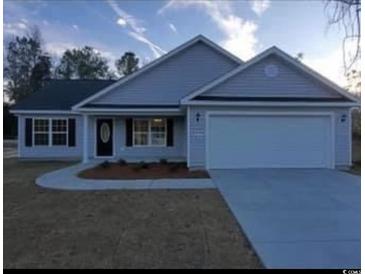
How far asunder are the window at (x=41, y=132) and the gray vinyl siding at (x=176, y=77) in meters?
4.83

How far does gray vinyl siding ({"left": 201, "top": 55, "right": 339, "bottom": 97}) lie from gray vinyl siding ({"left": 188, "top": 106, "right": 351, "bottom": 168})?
0.61 m

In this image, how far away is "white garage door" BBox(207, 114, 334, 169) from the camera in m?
15.0

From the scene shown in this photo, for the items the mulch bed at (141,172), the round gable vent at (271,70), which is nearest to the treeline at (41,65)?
the mulch bed at (141,172)

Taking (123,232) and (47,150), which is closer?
(123,232)

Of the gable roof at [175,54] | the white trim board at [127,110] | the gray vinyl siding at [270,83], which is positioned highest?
the gable roof at [175,54]

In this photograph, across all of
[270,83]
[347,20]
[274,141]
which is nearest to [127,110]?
[270,83]

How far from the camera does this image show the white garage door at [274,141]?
15.0 metres

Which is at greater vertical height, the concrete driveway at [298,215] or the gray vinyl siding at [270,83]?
the gray vinyl siding at [270,83]

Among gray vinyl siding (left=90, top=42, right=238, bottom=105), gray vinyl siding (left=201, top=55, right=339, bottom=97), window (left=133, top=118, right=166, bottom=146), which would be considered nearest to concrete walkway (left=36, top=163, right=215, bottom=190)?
gray vinyl siding (left=201, top=55, right=339, bottom=97)

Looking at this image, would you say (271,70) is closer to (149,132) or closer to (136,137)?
(149,132)

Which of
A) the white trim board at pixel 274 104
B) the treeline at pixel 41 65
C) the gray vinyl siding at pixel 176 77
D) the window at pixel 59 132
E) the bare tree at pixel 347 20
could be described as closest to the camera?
the bare tree at pixel 347 20

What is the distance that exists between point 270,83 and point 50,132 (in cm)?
1224

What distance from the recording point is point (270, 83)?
49.5 ft

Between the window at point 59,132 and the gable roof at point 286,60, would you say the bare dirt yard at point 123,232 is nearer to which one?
the gable roof at point 286,60
